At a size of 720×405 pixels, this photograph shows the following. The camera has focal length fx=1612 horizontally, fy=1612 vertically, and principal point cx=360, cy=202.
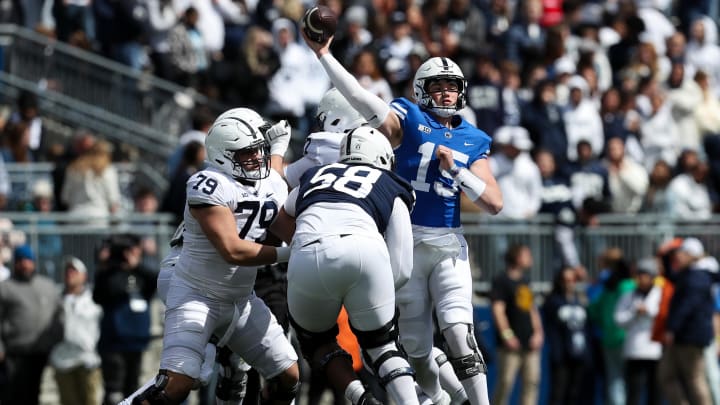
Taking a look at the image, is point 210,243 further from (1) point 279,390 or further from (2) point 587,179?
(2) point 587,179

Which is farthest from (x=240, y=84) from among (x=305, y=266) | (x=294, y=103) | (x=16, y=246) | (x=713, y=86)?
(x=305, y=266)

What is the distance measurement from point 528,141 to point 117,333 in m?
5.88

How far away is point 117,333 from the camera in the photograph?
51.2 feet

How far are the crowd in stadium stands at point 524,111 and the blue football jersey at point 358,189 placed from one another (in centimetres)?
574

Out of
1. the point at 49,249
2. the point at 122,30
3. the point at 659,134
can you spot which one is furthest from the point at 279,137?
the point at 659,134

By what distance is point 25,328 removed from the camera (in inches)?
621

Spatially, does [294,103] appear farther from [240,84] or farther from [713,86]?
[713,86]

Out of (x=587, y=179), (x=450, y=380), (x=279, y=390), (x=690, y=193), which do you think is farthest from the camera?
(x=690, y=193)

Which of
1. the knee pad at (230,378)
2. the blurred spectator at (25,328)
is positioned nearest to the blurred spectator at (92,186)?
the blurred spectator at (25,328)

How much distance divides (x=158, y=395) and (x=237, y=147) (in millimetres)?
1672

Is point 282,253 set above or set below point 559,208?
above

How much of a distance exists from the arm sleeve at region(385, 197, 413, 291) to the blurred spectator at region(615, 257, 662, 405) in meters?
8.32

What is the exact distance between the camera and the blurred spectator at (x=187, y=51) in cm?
2008

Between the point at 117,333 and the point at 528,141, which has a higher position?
the point at 528,141
